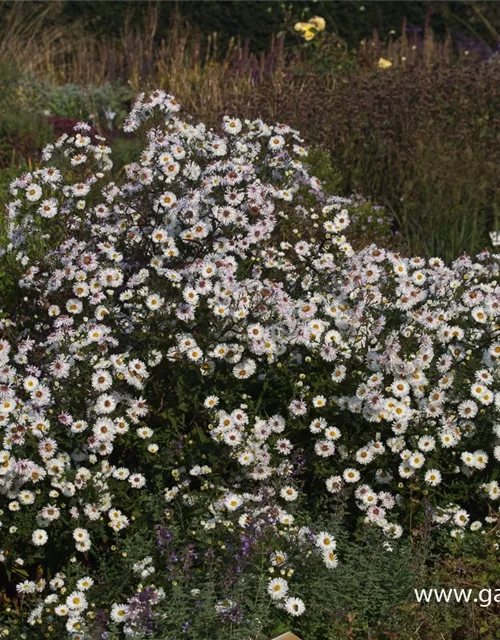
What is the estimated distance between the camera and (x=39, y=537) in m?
3.57

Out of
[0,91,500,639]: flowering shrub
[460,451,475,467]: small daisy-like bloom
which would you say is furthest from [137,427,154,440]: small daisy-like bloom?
[460,451,475,467]: small daisy-like bloom

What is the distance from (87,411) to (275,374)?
0.74 meters

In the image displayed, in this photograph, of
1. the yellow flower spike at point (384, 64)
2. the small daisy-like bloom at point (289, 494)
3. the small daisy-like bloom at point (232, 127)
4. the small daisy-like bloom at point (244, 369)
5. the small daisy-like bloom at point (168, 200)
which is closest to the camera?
the small daisy-like bloom at point (289, 494)

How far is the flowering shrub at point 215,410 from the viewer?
11.4ft

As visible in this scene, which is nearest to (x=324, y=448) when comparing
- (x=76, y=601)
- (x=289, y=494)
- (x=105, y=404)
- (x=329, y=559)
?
(x=289, y=494)

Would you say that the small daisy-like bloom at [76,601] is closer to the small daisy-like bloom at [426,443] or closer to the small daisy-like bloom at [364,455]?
the small daisy-like bloom at [364,455]

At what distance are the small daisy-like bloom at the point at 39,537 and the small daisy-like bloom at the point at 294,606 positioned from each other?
2.91ft

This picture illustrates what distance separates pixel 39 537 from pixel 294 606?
934 mm

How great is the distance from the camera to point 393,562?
3539 millimetres

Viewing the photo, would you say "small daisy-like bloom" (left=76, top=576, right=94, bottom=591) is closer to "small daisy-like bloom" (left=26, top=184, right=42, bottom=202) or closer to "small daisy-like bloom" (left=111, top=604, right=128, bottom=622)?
"small daisy-like bloom" (left=111, top=604, right=128, bottom=622)

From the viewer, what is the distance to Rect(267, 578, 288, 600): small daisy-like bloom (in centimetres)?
324

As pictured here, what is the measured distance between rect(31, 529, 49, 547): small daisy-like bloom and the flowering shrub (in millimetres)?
42

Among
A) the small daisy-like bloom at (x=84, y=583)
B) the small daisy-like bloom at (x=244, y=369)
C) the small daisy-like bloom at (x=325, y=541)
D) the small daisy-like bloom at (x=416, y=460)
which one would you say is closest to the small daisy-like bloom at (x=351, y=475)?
the small daisy-like bloom at (x=416, y=460)

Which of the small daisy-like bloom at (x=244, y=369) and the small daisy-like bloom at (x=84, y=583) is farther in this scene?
the small daisy-like bloom at (x=244, y=369)
